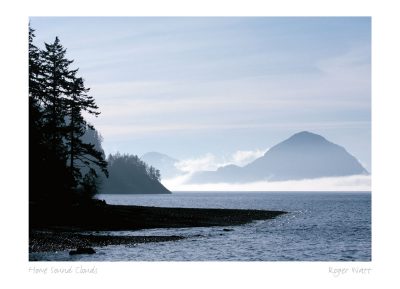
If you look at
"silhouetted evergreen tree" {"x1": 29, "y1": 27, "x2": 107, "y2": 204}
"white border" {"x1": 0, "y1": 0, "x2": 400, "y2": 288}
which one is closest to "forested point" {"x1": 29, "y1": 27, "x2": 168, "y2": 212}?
"silhouetted evergreen tree" {"x1": 29, "y1": 27, "x2": 107, "y2": 204}

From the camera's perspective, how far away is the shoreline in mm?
45562

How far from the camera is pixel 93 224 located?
6100 centimetres

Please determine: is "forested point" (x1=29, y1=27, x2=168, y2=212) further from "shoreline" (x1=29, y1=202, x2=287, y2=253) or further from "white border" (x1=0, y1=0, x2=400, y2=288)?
"white border" (x1=0, y1=0, x2=400, y2=288)

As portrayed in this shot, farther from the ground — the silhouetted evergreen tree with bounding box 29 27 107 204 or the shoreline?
the silhouetted evergreen tree with bounding box 29 27 107 204
